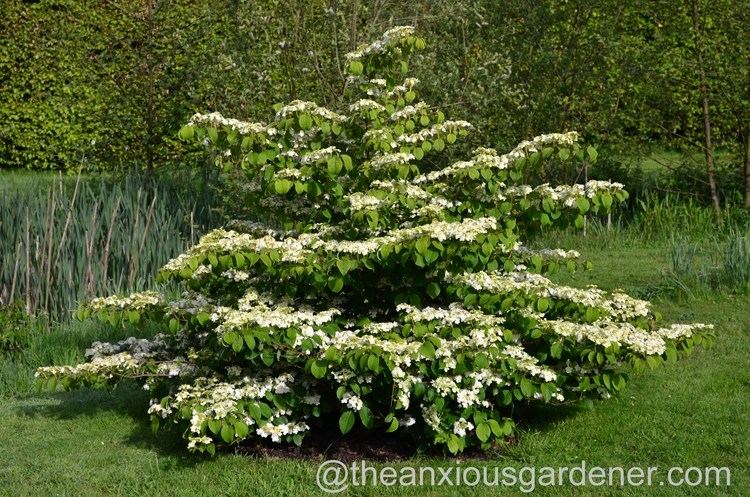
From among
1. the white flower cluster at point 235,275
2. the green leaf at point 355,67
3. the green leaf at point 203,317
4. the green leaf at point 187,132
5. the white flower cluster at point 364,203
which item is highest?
the green leaf at point 355,67

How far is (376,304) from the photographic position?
208 inches

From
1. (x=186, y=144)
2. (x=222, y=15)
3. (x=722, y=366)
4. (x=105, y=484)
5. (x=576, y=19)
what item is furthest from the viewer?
(x=186, y=144)

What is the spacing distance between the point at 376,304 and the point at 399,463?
813mm

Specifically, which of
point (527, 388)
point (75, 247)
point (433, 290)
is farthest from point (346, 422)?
point (75, 247)

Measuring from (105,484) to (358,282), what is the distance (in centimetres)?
147

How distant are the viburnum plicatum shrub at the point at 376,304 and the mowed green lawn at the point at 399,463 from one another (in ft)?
0.61

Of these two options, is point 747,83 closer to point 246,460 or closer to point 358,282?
point 358,282

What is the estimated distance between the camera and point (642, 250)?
952 cm

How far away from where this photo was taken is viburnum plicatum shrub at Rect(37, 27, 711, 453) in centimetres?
467

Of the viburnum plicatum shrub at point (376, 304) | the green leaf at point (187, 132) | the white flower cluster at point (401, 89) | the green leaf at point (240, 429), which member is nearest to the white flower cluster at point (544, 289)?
the viburnum plicatum shrub at point (376, 304)

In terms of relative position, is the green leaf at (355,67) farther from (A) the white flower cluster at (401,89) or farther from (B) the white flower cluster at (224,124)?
(B) the white flower cluster at (224,124)

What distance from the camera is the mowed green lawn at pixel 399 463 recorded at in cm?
464

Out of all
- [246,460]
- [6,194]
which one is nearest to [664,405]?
[246,460]

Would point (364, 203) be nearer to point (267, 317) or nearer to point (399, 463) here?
point (267, 317)
